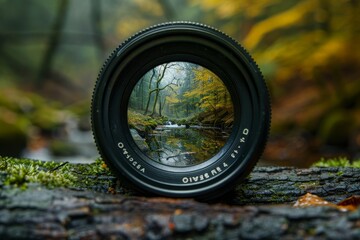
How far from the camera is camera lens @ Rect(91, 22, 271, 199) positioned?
186 centimetres

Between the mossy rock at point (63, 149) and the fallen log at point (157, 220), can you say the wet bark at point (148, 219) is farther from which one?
the mossy rock at point (63, 149)

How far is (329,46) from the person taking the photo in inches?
314

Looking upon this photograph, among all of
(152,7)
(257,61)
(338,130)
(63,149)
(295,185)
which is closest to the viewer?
(295,185)

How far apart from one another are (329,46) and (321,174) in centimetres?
630

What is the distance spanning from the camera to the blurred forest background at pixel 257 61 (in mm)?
8594

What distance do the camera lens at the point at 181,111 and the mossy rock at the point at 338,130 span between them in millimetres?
7328

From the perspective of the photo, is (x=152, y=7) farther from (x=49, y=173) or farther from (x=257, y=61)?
(x=49, y=173)

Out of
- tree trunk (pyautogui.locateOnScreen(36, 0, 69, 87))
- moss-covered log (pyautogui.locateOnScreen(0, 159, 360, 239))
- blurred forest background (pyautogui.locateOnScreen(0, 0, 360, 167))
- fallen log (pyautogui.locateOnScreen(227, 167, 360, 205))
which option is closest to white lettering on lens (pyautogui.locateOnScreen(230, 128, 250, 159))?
fallen log (pyautogui.locateOnScreen(227, 167, 360, 205))

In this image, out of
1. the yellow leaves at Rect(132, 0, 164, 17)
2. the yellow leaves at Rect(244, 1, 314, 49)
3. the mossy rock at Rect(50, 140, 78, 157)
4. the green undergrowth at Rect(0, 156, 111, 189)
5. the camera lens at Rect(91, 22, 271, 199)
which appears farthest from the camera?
the yellow leaves at Rect(132, 0, 164, 17)

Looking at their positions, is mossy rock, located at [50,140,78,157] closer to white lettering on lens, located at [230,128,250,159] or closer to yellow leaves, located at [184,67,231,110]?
yellow leaves, located at [184,67,231,110]

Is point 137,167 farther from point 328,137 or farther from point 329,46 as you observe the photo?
point 328,137

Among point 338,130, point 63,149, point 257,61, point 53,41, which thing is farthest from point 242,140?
point 53,41

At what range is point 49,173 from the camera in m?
1.90

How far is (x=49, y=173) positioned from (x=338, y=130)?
783cm
